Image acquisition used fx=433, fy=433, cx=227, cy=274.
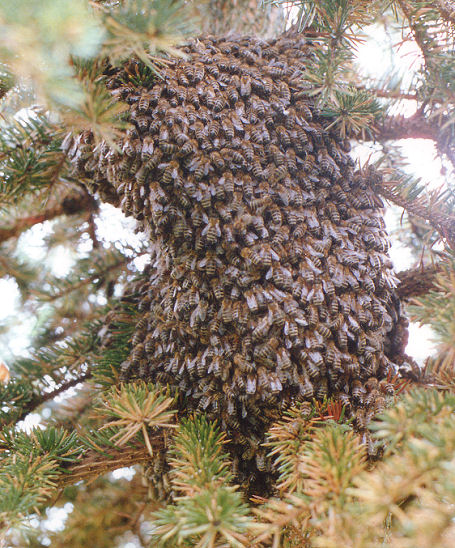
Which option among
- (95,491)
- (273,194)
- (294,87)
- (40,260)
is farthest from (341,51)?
(95,491)

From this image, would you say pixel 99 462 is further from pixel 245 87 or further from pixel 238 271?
pixel 245 87

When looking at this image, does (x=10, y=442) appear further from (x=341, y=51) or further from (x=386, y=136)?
(x=386, y=136)

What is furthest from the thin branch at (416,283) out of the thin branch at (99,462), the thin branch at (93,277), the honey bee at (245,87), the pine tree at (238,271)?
the thin branch at (93,277)

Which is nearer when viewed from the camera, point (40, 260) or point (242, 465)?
point (242, 465)

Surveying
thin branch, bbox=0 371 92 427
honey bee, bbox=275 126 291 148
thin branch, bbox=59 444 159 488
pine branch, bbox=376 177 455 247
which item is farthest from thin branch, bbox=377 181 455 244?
thin branch, bbox=0 371 92 427

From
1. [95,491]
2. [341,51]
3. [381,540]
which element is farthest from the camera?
[95,491]

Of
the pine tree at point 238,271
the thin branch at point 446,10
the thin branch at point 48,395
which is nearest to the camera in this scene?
the pine tree at point 238,271

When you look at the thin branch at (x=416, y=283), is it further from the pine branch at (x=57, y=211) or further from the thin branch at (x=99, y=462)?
the pine branch at (x=57, y=211)

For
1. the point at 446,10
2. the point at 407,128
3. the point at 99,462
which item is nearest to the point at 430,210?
the point at 407,128

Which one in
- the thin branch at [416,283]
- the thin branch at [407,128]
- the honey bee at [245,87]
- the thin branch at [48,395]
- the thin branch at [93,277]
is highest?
the thin branch at [407,128]
